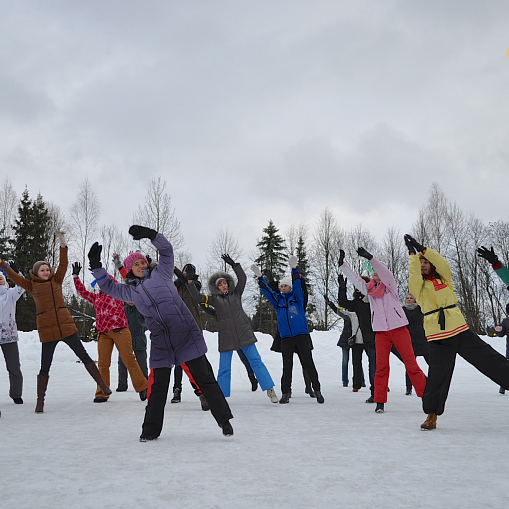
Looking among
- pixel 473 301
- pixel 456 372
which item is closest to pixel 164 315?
pixel 456 372

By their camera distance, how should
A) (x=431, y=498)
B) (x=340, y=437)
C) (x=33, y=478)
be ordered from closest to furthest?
(x=431, y=498)
(x=33, y=478)
(x=340, y=437)

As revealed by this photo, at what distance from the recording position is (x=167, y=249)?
4.38 metres

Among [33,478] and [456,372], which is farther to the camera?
[456,372]

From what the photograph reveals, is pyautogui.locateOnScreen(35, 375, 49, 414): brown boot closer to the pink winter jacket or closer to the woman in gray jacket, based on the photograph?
the woman in gray jacket

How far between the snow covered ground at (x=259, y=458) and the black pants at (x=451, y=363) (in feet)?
1.05

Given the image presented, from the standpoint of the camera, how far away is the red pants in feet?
19.8

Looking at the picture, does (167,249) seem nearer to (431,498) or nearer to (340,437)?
(340,437)

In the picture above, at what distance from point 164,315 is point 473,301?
34575 millimetres

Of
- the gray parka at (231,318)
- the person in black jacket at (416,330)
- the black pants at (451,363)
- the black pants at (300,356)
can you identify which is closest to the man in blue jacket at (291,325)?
the black pants at (300,356)

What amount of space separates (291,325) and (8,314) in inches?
171

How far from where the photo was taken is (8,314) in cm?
716

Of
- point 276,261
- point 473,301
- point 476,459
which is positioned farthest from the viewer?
point 276,261

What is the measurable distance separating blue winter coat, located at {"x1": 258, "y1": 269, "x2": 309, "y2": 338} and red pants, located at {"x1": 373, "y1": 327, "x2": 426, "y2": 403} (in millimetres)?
1409

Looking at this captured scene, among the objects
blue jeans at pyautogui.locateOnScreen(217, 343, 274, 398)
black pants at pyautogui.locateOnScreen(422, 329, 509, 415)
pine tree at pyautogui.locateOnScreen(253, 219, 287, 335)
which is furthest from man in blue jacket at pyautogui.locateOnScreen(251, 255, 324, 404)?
pine tree at pyautogui.locateOnScreen(253, 219, 287, 335)
